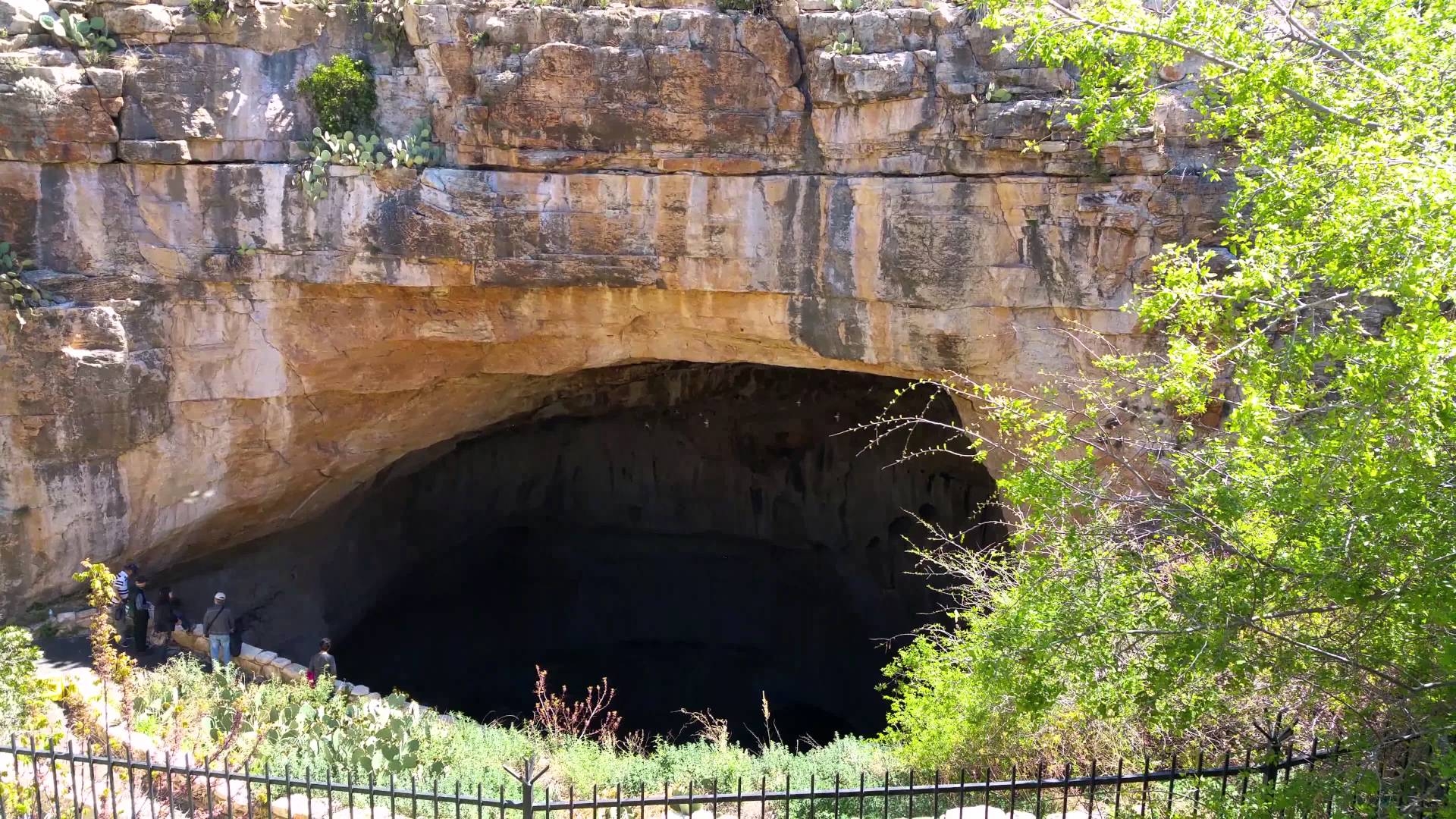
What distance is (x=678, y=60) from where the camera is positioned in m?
9.18

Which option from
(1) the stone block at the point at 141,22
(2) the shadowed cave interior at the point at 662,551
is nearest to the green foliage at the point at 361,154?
(1) the stone block at the point at 141,22

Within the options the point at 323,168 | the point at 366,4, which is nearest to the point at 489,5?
the point at 366,4

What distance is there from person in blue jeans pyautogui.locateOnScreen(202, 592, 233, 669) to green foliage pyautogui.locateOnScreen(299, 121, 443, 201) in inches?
160

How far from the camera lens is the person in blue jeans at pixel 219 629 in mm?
9633

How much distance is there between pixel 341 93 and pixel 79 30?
244cm

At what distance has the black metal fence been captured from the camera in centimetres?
466

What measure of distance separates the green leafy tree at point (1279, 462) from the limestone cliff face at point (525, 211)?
2508 millimetres

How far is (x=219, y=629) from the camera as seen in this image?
9.62 metres

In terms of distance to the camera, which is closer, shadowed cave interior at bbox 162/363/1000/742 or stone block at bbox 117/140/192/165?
stone block at bbox 117/140/192/165

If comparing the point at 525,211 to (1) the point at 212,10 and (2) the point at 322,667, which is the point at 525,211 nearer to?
(1) the point at 212,10

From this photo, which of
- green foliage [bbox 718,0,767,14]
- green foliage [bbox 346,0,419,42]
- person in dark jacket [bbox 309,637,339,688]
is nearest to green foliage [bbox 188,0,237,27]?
green foliage [bbox 346,0,419,42]

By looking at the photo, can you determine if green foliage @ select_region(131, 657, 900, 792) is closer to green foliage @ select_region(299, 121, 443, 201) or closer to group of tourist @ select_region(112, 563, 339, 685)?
group of tourist @ select_region(112, 563, 339, 685)

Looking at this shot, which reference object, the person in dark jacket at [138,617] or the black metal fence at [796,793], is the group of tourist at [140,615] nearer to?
the person in dark jacket at [138,617]

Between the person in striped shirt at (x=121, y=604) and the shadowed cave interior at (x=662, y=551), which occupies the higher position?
the person in striped shirt at (x=121, y=604)
